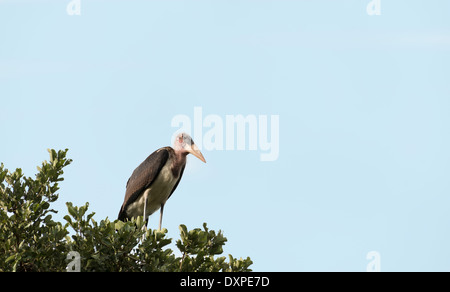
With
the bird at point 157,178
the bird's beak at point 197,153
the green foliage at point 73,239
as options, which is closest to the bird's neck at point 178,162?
the bird at point 157,178

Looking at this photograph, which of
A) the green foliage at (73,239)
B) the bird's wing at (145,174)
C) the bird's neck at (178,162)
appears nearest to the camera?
the green foliage at (73,239)

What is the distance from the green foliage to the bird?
15.5ft

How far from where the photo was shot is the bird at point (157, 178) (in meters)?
16.0

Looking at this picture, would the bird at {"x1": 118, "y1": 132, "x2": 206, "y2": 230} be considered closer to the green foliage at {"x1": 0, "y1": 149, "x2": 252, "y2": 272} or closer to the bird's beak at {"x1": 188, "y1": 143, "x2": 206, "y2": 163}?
the bird's beak at {"x1": 188, "y1": 143, "x2": 206, "y2": 163}

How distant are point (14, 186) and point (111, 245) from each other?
1.96m

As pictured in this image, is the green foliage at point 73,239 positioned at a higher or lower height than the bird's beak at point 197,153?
lower

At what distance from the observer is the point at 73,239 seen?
10836 millimetres

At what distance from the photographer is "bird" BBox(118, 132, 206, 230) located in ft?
52.3

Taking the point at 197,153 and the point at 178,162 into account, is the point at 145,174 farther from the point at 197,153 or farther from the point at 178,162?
the point at 197,153

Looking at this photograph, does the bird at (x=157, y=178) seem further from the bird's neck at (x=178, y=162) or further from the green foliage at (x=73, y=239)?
the green foliage at (x=73, y=239)

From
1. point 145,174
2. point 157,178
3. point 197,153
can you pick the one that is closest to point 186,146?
point 197,153

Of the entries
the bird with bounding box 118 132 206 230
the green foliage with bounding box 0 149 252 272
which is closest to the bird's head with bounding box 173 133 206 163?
the bird with bounding box 118 132 206 230
